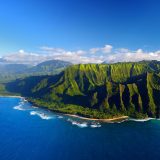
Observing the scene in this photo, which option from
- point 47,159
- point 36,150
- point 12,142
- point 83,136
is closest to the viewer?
point 47,159

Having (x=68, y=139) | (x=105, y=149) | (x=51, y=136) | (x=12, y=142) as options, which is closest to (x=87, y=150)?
(x=105, y=149)

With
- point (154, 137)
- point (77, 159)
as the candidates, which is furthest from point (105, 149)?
point (154, 137)

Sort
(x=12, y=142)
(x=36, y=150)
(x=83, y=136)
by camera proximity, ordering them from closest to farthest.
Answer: (x=36, y=150) < (x=12, y=142) < (x=83, y=136)

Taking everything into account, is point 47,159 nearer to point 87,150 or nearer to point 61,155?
point 61,155

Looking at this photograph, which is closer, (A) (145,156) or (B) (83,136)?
(A) (145,156)

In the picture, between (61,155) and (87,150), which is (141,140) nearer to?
(87,150)

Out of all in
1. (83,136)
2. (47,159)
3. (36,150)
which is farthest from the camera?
(83,136)

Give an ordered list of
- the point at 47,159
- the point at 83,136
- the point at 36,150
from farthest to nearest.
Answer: the point at 83,136 → the point at 36,150 → the point at 47,159

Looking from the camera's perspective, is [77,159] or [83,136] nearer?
[77,159]
